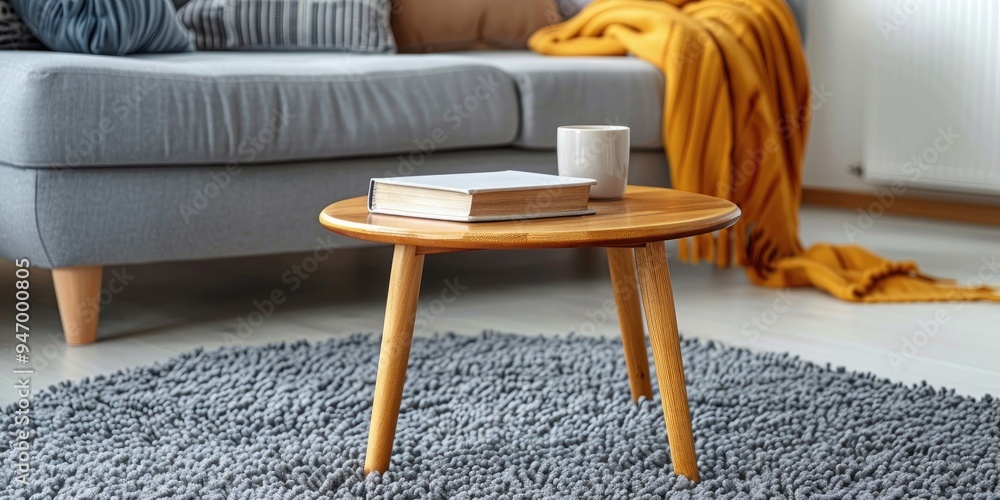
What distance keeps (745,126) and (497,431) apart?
1.36 metres

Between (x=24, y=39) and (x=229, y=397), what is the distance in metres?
1.06

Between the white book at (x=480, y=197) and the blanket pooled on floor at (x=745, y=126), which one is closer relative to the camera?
the white book at (x=480, y=197)

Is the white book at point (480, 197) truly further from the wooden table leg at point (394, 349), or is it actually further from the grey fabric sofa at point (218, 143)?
the grey fabric sofa at point (218, 143)

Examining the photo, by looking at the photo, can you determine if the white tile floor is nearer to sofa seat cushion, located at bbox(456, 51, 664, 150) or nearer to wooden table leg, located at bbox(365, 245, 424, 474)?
sofa seat cushion, located at bbox(456, 51, 664, 150)

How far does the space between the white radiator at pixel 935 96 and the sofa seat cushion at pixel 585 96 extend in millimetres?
1076

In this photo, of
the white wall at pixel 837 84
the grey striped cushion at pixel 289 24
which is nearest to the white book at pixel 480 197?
the grey striped cushion at pixel 289 24

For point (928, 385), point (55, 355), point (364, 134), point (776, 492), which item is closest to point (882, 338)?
point (928, 385)

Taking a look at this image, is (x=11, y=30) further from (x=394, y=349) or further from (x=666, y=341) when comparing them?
(x=666, y=341)

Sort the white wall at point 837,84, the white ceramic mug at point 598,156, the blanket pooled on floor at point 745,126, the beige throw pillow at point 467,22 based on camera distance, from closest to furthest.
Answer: the white ceramic mug at point 598,156 < the blanket pooled on floor at point 745,126 < the beige throw pillow at point 467,22 < the white wall at point 837,84

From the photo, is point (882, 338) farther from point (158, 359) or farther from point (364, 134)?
point (158, 359)

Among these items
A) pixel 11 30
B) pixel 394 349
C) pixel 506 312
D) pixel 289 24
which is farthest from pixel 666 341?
pixel 289 24

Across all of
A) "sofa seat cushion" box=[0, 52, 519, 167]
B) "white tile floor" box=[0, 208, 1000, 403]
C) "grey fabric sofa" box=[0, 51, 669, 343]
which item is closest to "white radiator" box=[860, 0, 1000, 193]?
"white tile floor" box=[0, 208, 1000, 403]

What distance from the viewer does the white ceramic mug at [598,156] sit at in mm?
1266

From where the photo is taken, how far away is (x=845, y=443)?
4.27ft
